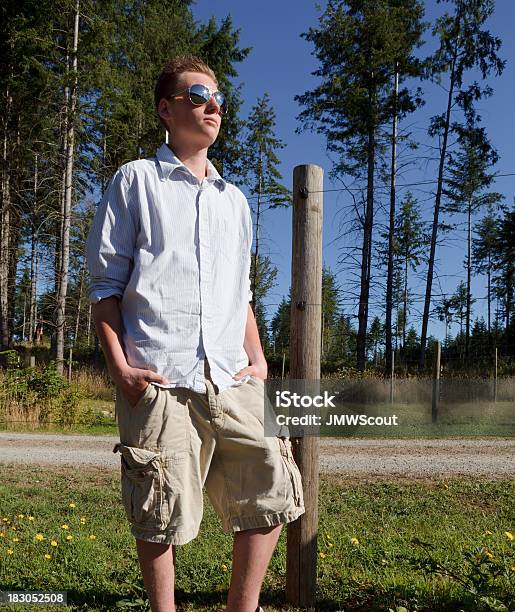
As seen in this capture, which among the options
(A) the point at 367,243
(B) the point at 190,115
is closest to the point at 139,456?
(B) the point at 190,115

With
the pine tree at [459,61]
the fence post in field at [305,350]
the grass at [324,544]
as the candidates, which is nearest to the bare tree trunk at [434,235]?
the pine tree at [459,61]

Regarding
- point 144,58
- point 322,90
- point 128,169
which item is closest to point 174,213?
point 128,169

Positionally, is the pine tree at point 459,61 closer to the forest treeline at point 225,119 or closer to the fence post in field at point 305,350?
the forest treeline at point 225,119

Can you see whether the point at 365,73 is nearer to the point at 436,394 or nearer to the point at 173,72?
the point at 436,394

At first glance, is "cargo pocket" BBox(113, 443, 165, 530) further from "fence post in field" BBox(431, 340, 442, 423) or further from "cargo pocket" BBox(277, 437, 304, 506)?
"fence post in field" BBox(431, 340, 442, 423)

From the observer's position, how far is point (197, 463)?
6.04 ft

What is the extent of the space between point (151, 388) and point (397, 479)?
5.55m

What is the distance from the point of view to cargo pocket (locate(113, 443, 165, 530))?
175cm

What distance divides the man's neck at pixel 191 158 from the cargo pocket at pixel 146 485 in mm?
889

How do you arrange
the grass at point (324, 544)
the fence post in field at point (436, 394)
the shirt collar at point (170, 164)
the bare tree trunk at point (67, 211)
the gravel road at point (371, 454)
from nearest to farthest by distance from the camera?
1. the shirt collar at point (170, 164)
2. the grass at point (324, 544)
3. the gravel road at point (371, 454)
4. the fence post in field at point (436, 394)
5. the bare tree trunk at point (67, 211)

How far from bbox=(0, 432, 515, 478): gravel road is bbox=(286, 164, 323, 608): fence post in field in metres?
4.36

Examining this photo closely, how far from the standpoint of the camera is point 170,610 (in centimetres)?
186

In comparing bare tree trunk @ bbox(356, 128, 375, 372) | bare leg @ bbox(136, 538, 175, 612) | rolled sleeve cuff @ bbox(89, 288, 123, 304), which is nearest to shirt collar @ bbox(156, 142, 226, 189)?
rolled sleeve cuff @ bbox(89, 288, 123, 304)

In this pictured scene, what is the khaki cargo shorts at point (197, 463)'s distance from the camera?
1.76 metres
